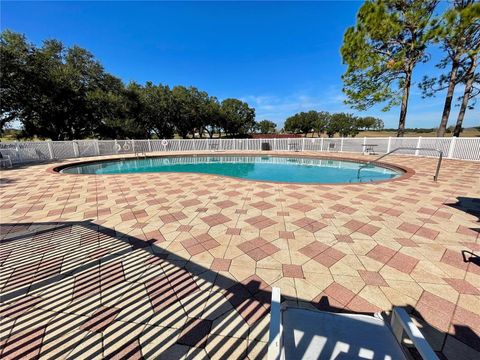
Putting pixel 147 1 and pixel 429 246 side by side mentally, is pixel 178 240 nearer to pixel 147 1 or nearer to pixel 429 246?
pixel 429 246

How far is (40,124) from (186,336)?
→ 22.9m

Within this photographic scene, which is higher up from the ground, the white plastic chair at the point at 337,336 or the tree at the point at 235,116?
the tree at the point at 235,116

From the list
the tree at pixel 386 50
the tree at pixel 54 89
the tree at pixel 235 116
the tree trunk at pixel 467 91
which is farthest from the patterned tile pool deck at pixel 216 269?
the tree at pixel 235 116

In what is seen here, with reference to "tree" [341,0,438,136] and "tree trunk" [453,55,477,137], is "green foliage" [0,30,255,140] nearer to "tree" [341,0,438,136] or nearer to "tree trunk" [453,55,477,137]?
"tree" [341,0,438,136]

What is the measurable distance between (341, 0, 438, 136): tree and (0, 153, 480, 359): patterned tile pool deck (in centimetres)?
1127

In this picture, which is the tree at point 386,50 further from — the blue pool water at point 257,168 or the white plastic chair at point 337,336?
the white plastic chair at point 337,336

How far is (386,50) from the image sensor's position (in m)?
12.7

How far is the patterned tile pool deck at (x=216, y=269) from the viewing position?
4.79 ft

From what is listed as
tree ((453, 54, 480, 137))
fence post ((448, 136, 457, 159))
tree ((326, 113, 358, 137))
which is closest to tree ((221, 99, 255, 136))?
tree ((453, 54, 480, 137))

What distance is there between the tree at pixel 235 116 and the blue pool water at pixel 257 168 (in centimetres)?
1871

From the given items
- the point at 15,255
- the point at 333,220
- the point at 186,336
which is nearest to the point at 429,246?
the point at 333,220

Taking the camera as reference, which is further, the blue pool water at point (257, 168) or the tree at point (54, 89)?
the tree at point (54, 89)

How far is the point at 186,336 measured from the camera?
4.77 ft

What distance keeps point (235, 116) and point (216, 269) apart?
33.3 meters
